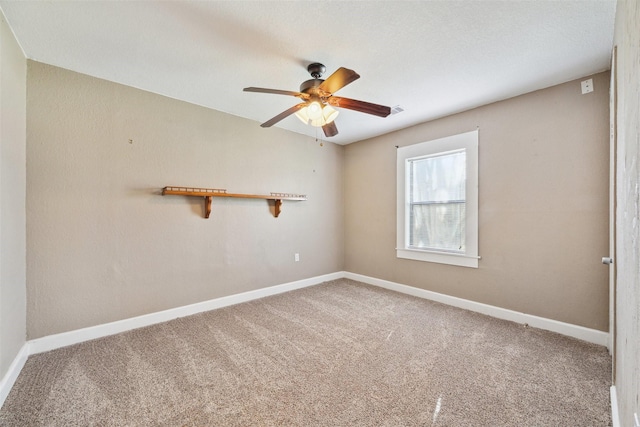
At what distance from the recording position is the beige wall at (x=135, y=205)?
229 cm

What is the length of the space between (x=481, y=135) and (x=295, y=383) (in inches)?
126

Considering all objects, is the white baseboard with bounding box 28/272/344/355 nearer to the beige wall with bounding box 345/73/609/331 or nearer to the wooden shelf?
the wooden shelf

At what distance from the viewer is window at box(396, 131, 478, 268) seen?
3.21 meters

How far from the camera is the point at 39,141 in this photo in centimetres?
226

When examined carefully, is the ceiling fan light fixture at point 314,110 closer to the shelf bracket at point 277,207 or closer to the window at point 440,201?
the shelf bracket at point 277,207

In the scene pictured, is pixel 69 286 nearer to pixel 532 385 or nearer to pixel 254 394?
pixel 254 394

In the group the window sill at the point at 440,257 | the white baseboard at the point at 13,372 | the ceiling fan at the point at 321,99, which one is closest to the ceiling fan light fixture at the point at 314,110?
the ceiling fan at the point at 321,99

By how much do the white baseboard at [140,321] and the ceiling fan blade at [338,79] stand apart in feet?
8.86

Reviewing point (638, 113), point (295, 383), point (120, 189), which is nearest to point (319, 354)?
point (295, 383)

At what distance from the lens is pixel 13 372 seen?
186cm

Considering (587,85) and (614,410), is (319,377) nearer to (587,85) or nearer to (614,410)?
(614,410)

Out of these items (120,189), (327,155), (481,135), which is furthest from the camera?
(327,155)

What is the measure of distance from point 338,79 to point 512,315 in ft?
9.77

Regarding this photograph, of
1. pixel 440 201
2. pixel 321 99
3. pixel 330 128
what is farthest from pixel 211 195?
pixel 440 201
